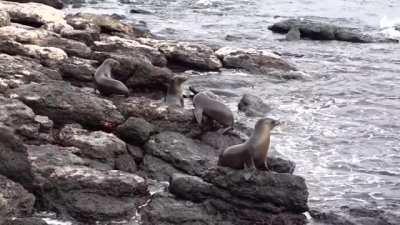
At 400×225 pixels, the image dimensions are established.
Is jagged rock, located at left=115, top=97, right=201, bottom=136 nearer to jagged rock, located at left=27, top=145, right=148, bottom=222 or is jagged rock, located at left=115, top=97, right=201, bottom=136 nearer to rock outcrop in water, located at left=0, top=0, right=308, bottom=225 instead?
rock outcrop in water, located at left=0, top=0, right=308, bottom=225

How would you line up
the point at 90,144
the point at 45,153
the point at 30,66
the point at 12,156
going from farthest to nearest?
the point at 30,66 → the point at 90,144 → the point at 45,153 → the point at 12,156

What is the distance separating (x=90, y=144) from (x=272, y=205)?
9.02ft

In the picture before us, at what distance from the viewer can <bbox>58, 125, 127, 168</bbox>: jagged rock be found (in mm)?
9266

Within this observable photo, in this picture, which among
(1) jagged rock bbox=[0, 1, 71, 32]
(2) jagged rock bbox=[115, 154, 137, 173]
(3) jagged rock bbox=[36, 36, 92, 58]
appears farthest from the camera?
(1) jagged rock bbox=[0, 1, 71, 32]

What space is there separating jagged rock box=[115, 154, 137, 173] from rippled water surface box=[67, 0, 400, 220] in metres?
2.52

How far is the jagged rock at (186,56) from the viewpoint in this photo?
1664cm

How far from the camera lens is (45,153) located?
28.8ft

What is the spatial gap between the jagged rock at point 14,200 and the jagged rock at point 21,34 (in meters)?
6.69

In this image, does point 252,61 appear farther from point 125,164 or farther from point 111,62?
point 125,164

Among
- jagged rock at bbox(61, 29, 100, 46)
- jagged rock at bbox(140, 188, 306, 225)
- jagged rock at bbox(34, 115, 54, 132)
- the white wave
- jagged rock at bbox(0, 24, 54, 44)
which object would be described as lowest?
the white wave

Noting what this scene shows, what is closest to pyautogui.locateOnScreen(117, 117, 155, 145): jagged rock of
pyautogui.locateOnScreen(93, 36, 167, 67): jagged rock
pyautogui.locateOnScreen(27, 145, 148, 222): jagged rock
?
pyautogui.locateOnScreen(27, 145, 148, 222): jagged rock

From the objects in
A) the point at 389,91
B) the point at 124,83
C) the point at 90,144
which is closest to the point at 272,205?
the point at 90,144

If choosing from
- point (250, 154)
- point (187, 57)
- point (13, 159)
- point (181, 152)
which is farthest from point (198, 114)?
point (187, 57)

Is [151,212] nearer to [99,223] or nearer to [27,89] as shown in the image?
[99,223]
